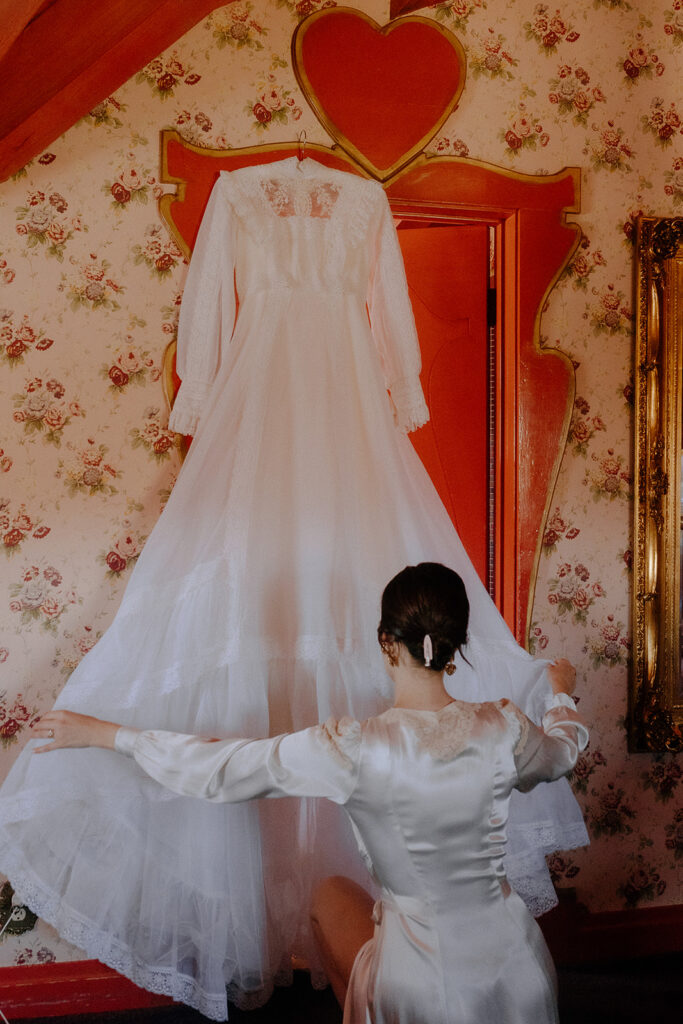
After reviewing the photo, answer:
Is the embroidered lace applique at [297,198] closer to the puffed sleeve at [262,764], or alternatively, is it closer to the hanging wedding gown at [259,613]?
the hanging wedding gown at [259,613]

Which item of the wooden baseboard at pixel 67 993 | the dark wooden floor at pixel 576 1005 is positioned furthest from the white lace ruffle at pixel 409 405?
the wooden baseboard at pixel 67 993

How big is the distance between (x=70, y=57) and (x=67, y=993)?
2.35m

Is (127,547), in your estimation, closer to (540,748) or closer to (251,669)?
(251,669)

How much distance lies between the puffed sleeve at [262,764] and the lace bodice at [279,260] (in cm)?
85

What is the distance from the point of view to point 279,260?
203cm

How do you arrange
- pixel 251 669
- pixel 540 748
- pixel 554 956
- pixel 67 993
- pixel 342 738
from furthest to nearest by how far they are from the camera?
pixel 554 956 → pixel 67 993 → pixel 251 669 → pixel 540 748 → pixel 342 738

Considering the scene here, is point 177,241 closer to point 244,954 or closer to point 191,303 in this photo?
point 191,303

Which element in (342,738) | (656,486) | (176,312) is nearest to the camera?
(342,738)

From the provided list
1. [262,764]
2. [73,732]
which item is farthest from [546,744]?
[73,732]

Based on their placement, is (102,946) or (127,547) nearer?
(102,946)

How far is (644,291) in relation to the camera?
275cm

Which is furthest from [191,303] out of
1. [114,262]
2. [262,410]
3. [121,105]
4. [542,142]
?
[542,142]

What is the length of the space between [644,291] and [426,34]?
3.34 feet

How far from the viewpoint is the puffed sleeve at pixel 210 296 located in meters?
2.03
